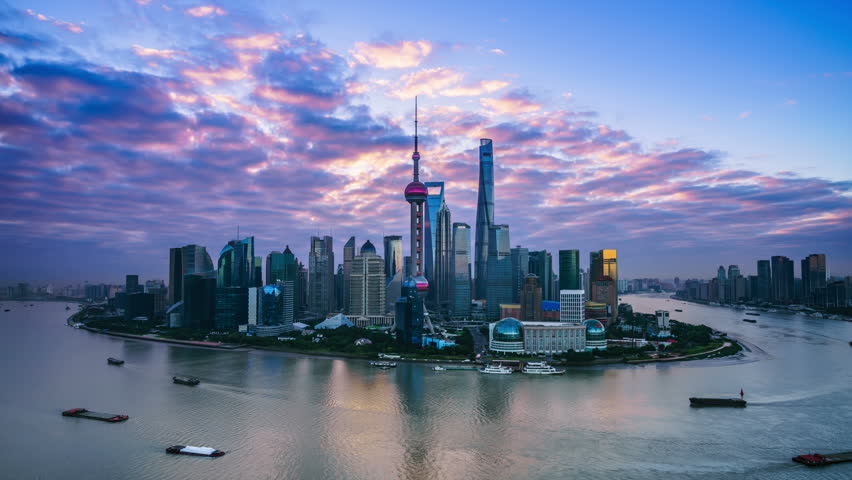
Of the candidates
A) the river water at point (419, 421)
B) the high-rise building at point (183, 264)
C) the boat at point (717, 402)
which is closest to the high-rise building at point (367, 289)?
the high-rise building at point (183, 264)

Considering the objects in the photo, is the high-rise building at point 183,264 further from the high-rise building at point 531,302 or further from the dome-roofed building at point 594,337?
the dome-roofed building at point 594,337

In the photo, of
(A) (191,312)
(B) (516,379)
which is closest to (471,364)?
(B) (516,379)

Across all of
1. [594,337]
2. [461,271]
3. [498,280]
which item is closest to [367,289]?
[498,280]

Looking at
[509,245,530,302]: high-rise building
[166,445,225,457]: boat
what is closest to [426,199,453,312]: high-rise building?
[509,245,530,302]: high-rise building

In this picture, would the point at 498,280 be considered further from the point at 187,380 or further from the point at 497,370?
the point at 187,380

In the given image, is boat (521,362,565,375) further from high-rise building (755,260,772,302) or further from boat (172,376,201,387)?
high-rise building (755,260,772,302)
